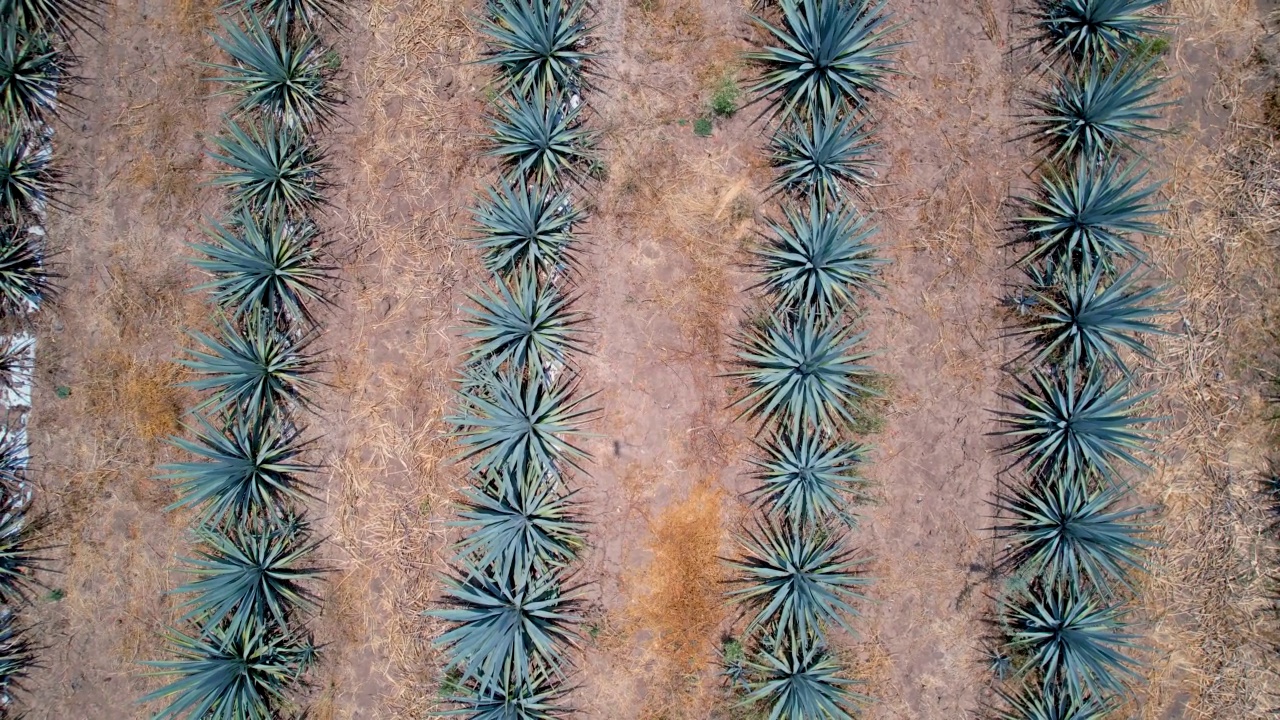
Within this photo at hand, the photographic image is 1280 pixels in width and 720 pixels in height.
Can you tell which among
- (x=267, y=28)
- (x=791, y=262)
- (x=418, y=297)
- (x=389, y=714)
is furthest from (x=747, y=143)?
(x=389, y=714)

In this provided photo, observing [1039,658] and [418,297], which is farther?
[418,297]

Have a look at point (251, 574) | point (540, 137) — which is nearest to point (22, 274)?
point (251, 574)

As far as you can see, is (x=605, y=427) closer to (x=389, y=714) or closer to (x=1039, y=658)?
(x=389, y=714)

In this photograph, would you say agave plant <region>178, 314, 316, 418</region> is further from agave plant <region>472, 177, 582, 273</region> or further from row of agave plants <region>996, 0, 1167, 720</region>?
row of agave plants <region>996, 0, 1167, 720</region>

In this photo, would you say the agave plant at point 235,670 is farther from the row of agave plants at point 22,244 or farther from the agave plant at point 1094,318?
the agave plant at point 1094,318

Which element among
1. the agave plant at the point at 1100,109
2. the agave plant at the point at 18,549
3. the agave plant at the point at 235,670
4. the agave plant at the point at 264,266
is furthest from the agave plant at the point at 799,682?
the agave plant at the point at 18,549
